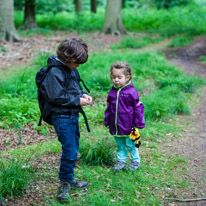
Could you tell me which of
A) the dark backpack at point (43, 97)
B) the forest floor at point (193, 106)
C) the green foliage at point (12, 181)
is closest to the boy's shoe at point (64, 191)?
the green foliage at point (12, 181)

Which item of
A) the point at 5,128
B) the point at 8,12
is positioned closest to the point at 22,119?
the point at 5,128

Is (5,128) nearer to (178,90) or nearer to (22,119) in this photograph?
(22,119)

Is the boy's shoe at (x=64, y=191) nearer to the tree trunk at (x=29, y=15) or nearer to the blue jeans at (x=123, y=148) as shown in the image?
the blue jeans at (x=123, y=148)

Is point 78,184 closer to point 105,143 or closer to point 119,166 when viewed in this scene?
point 119,166

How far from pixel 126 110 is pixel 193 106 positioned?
3.64m

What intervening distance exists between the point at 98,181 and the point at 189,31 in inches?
487

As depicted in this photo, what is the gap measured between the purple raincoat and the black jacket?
2.36 feet

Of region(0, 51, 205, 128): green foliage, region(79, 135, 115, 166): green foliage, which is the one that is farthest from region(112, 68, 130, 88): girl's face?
region(0, 51, 205, 128): green foliage

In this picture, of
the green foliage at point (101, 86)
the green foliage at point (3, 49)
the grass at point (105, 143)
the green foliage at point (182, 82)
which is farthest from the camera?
the green foliage at point (3, 49)

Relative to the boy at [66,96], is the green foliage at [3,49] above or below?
below

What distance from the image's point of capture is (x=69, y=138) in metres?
3.23

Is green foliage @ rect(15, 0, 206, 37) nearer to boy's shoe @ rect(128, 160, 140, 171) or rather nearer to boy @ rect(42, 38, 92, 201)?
boy's shoe @ rect(128, 160, 140, 171)

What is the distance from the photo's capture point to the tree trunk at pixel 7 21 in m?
10.6

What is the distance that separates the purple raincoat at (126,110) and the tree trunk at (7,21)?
8.36 meters
